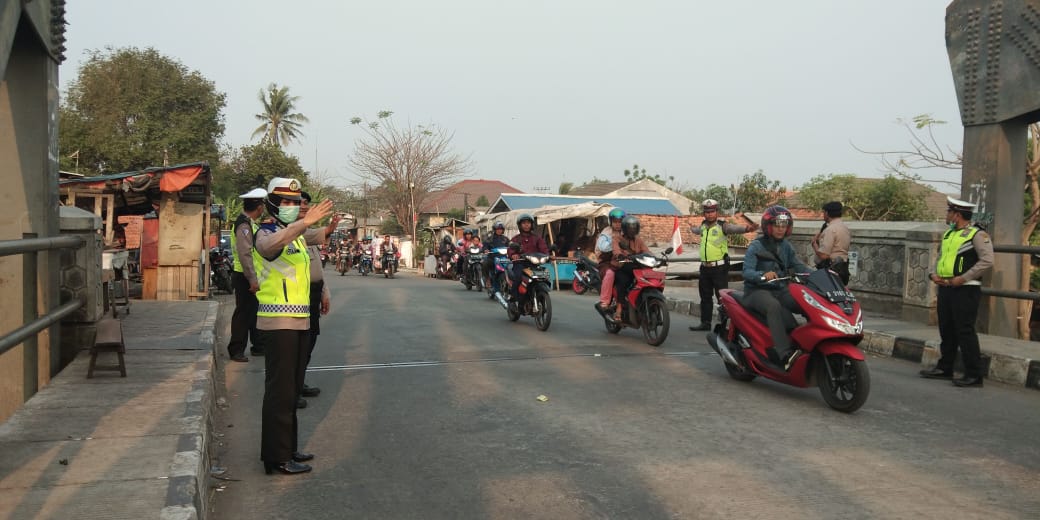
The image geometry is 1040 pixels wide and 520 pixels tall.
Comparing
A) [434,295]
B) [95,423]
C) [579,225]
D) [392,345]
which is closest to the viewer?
[95,423]

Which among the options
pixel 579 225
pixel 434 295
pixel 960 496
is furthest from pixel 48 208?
pixel 579 225

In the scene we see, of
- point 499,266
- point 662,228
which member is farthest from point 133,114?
point 499,266

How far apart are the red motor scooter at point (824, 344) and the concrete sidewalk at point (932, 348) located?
258 cm

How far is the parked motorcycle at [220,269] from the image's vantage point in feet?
65.3

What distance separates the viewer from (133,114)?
127 feet

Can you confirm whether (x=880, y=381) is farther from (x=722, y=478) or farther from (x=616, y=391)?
(x=722, y=478)

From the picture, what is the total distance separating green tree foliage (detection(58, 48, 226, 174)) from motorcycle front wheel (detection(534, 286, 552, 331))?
30.0 meters

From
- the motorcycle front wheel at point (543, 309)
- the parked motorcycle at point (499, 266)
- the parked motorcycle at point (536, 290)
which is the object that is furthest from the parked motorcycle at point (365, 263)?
the motorcycle front wheel at point (543, 309)

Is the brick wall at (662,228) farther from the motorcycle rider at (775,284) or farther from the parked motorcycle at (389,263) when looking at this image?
the motorcycle rider at (775,284)

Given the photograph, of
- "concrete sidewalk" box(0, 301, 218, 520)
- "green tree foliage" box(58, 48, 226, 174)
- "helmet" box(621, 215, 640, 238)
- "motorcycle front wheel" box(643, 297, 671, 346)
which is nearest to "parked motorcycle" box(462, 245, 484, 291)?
"helmet" box(621, 215, 640, 238)

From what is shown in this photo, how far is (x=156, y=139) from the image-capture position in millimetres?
38719

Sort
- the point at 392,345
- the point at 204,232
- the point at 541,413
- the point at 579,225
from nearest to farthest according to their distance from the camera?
1. the point at 541,413
2. the point at 392,345
3. the point at 204,232
4. the point at 579,225

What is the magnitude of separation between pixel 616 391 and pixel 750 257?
67.9 inches

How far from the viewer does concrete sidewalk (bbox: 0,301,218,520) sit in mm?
3568
